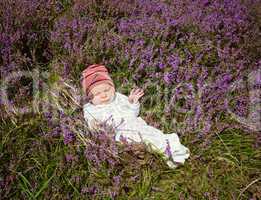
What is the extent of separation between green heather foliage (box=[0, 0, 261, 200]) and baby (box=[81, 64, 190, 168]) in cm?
9

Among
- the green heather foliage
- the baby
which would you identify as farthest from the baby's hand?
the green heather foliage

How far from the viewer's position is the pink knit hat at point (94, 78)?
125 inches

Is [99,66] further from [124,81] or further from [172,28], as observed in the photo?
[172,28]

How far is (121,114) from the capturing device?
10.6 ft

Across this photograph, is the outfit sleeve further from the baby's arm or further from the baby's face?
the baby's arm

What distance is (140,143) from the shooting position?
3.04 meters

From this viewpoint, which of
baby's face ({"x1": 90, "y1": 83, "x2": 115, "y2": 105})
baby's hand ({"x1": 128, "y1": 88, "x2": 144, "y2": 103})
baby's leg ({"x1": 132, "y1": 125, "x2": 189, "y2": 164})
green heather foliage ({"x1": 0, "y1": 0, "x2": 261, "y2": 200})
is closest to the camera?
green heather foliage ({"x1": 0, "y1": 0, "x2": 261, "y2": 200})

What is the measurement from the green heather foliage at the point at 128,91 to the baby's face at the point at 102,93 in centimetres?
19

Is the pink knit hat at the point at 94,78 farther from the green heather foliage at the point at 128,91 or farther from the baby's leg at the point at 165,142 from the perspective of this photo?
the baby's leg at the point at 165,142

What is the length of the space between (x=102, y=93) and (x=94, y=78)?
0.15 meters

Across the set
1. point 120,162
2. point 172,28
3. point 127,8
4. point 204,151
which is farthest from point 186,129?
point 127,8

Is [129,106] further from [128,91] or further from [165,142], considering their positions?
[165,142]

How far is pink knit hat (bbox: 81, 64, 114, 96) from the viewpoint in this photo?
318 centimetres

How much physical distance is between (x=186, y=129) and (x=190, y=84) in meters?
0.42
